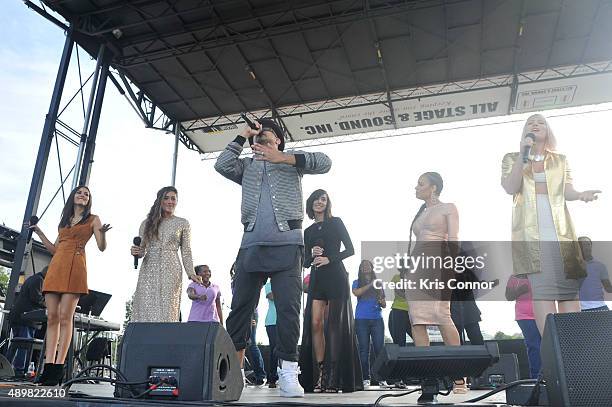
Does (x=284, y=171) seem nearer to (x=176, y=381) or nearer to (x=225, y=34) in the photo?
(x=176, y=381)

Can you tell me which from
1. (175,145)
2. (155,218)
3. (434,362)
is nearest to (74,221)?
(155,218)

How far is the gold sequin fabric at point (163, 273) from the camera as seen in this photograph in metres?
3.40

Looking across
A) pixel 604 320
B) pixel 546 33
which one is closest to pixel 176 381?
pixel 604 320

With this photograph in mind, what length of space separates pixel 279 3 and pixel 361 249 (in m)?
3.93

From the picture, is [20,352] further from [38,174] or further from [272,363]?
[272,363]

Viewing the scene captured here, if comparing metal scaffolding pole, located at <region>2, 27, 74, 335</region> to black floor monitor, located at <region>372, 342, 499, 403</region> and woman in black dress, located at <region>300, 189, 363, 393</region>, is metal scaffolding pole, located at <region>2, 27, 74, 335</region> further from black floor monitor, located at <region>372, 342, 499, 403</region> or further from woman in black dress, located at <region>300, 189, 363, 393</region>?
black floor monitor, located at <region>372, 342, 499, 403</region>

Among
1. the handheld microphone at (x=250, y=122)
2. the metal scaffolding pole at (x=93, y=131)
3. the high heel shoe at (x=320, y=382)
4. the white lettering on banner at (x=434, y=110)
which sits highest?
the white lettering on banner at (x=434, y=110)

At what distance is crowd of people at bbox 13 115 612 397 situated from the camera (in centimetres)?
232

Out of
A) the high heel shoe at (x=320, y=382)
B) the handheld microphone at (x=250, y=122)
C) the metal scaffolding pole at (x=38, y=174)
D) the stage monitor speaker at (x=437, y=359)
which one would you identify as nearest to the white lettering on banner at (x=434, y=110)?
the metal scaffolding pole at (x=38, y=174)

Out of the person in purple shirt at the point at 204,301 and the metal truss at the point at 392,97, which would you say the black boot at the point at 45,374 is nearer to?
the person in purple shirt at the point at 204,301

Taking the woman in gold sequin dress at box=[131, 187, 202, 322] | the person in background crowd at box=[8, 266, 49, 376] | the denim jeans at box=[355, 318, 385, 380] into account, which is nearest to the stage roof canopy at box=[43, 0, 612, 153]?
the person in background crowd at box=[8, 266, 49, 376]

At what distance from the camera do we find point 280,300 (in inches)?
104

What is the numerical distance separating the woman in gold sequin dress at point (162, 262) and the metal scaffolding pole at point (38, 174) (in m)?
2.88

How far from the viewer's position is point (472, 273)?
12.1ft
